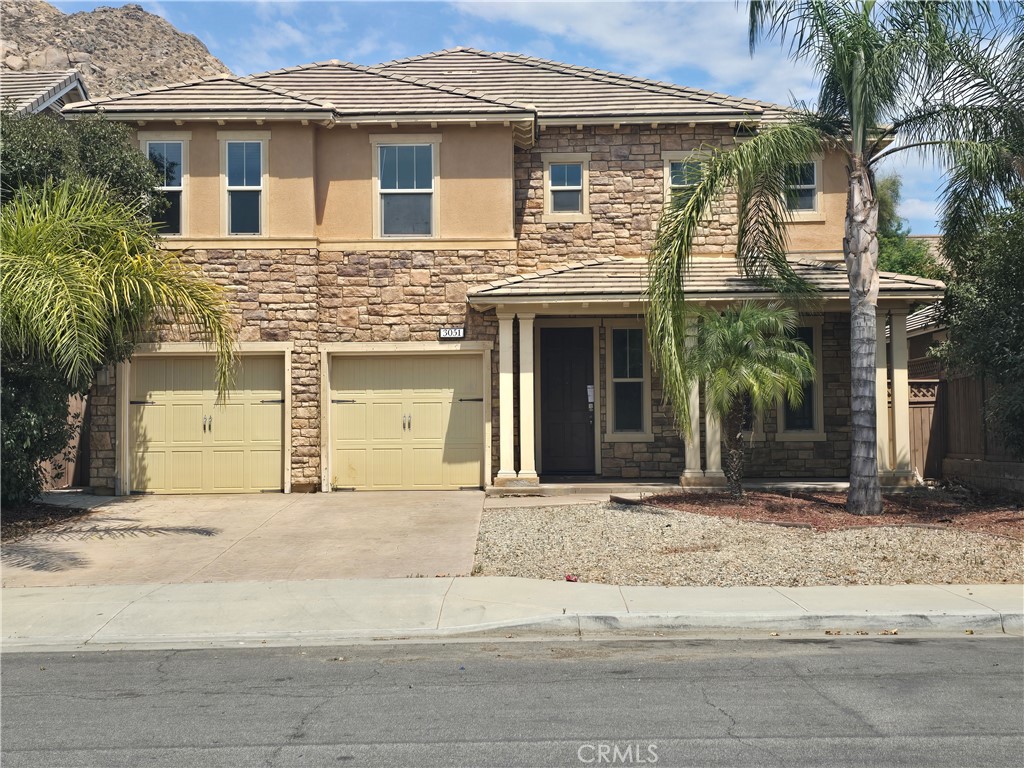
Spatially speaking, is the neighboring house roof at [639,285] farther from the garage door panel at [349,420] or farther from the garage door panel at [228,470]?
the garage door panel at [228,470]

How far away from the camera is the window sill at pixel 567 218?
55.8 ft

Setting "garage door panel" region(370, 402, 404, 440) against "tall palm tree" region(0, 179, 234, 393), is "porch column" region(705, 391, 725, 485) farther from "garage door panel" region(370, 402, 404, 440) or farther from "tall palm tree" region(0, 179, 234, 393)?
"tall palm tree" region(0, 179, 234, 393)

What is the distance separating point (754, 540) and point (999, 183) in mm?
6166

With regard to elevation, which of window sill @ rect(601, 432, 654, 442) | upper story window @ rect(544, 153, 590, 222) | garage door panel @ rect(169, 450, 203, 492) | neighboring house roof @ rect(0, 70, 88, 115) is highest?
neighboring house roof @ rect(0, 70, 88, 115)

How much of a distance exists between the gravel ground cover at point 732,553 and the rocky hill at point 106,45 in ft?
191

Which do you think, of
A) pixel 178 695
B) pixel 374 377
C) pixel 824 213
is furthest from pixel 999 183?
pixel 178 695

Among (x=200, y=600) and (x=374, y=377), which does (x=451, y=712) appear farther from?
(x=374, y=377)

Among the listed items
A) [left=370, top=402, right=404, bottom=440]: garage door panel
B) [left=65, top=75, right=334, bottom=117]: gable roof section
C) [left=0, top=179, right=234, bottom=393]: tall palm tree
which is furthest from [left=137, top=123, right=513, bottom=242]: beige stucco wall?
[left=370, top=402, right=404, bottom=440]: garage door panel

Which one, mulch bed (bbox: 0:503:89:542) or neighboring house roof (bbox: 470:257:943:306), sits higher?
neighboring house roof (bbox: 470:257:943:306)

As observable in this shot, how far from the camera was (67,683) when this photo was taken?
6.84m

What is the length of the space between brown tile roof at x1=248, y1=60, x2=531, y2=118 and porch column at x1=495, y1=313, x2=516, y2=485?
365 cm

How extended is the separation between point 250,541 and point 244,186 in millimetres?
6796

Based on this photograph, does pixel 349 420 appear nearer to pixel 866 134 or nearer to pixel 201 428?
pixel 201 428

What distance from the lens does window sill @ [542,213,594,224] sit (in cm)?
1702
